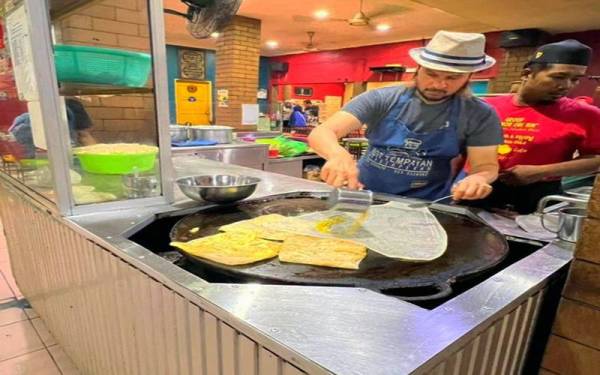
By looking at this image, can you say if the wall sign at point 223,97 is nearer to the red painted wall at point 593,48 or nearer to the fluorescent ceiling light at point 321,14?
the fluorescent ceiling light at point 321,14

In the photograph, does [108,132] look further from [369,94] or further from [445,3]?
[445,3]

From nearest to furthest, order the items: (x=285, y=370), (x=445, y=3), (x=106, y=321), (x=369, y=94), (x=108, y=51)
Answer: (x=285, y=370), (x=106, y=321), (x=108, y=51), (x=369, y=94), (x=445, y=3)

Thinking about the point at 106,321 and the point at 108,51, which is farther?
the point at 108,51

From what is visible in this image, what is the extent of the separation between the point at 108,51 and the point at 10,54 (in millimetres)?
408

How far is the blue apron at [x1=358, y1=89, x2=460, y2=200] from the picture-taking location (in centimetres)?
155

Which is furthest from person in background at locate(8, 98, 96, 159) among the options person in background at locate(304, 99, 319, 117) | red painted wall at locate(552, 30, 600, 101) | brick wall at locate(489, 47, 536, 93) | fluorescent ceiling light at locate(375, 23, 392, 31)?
person in background at locate(304, 99, 319, 117)

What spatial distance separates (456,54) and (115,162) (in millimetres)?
1394

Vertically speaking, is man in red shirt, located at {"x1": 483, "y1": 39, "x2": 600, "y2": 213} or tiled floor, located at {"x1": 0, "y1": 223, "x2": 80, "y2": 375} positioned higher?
man in red shirt, located at {"x1": 483, "y1": 39, "x2": 600, "y2": 213}

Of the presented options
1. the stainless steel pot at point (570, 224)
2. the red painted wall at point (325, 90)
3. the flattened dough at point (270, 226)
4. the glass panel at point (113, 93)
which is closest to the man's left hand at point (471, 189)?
the stainless steel pot at point (570, 224)

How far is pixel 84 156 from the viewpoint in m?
1.44

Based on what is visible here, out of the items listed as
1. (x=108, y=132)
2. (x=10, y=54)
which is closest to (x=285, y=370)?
(x=10, y=54)

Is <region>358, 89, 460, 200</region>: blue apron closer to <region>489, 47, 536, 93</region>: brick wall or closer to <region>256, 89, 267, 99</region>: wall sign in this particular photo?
<region>489, 47, 536, 93</region>: brick wall

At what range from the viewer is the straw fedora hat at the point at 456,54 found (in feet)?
4.65

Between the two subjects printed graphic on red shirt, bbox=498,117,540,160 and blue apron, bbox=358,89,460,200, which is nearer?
blue apron, bbox=358,89,460,200
